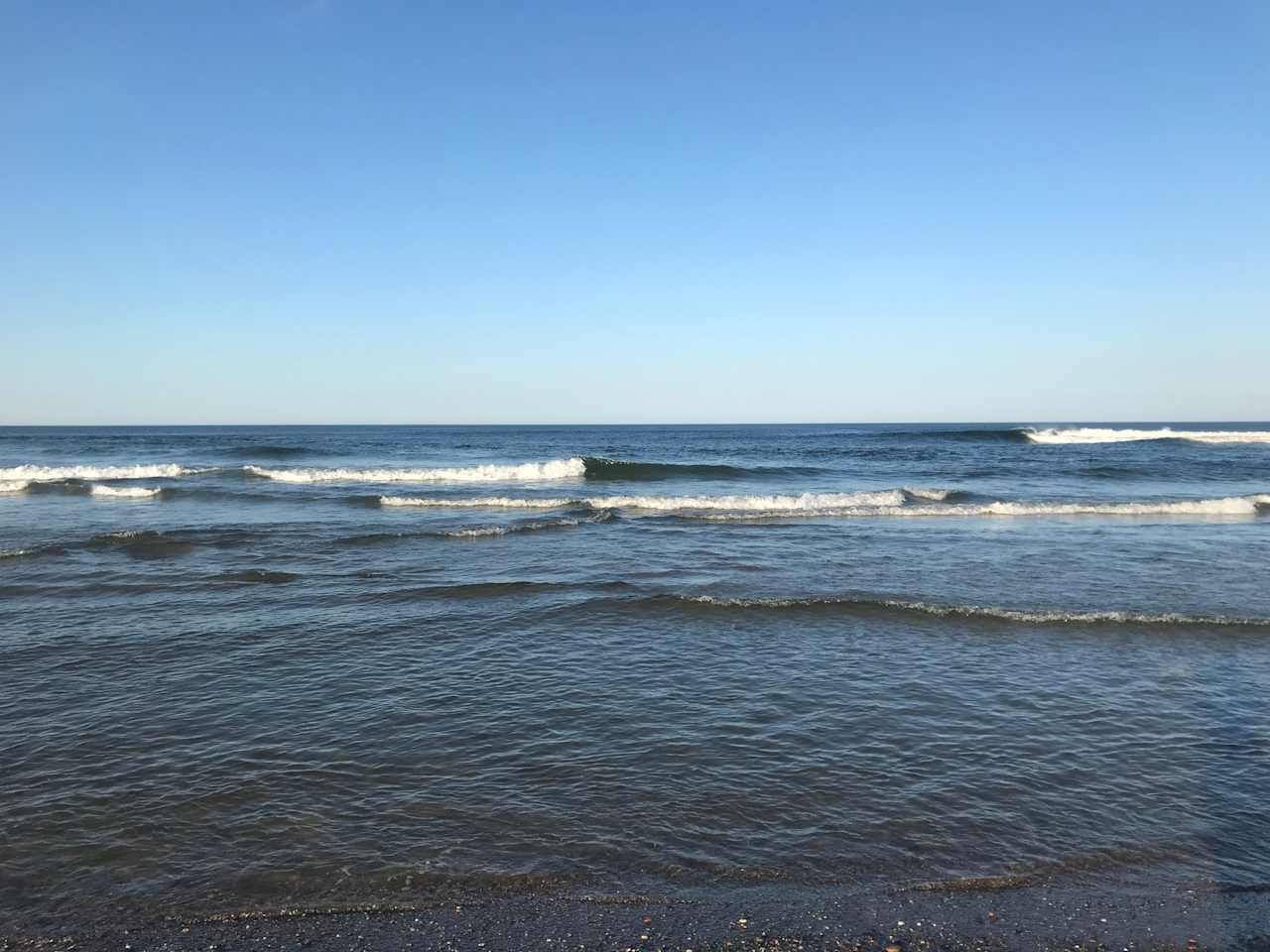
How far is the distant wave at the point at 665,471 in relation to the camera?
4100 centimetres

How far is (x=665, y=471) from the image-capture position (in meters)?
43.1

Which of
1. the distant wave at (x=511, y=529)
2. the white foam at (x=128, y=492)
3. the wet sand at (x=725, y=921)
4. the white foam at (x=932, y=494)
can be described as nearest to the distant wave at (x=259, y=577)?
the distant wave at (x=511, y=529)

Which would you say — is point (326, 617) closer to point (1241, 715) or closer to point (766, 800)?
point (766, 800)

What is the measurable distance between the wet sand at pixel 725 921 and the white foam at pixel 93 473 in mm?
39471

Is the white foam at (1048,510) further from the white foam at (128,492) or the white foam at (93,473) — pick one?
the white foam at (93,473)

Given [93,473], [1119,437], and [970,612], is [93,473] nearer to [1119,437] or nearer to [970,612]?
[970,612]

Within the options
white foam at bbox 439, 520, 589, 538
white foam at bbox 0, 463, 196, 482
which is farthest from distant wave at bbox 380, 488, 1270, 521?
white foam at bbox 0, 463, 196, 482

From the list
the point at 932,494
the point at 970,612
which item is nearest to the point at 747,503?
the point at 932,494

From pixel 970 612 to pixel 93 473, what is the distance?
42.5 m

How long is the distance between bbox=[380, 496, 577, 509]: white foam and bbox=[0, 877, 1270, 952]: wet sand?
889 inches

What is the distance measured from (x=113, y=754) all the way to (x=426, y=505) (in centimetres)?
2078

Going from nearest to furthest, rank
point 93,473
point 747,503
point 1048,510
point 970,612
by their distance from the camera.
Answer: point 970,612 < point 1048,510 < point 747,503 < point 93,473

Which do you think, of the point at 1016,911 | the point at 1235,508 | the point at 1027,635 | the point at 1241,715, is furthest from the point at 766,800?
the point at 1235,508

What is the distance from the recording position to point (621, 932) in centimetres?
451
